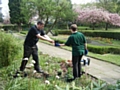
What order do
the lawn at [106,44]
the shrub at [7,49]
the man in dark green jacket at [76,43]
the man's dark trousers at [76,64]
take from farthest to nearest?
the lawn at [106,44] < the shrub at [7,49] < the man's dark trousers at [76,64] < the man in dark green jacket at [76,43]

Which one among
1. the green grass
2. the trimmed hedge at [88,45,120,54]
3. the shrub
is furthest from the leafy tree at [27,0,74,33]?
the shrub

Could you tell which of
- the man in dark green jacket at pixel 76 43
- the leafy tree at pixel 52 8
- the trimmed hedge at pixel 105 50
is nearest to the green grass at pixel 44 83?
the man in dark green jacket at pixel 76 43

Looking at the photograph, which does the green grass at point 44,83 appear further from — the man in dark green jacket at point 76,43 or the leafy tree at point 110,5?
the leafy tree at point 110,5

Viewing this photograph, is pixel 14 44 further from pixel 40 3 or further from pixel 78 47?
pixel 40 3

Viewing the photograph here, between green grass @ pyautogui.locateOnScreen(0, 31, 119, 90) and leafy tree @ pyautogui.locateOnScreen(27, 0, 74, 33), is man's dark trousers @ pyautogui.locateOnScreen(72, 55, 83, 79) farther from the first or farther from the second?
leafy tree @ pyautogui.locateOnScreen(27, 0, 74, 33)

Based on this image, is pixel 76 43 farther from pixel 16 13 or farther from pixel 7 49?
pixel 16 13

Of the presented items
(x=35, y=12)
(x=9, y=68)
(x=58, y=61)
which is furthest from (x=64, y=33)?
(x=9, y=68)

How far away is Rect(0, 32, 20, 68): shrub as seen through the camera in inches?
263

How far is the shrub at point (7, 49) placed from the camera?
6.68 metres

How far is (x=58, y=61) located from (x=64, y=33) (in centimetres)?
2726

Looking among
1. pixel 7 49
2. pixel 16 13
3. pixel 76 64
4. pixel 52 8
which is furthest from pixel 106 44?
pixel 16 13

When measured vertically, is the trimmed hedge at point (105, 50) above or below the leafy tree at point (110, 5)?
below

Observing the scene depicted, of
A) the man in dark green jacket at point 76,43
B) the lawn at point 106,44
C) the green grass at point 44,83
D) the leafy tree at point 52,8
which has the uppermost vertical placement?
the leafy tree at point 52,8

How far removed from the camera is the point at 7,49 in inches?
264
